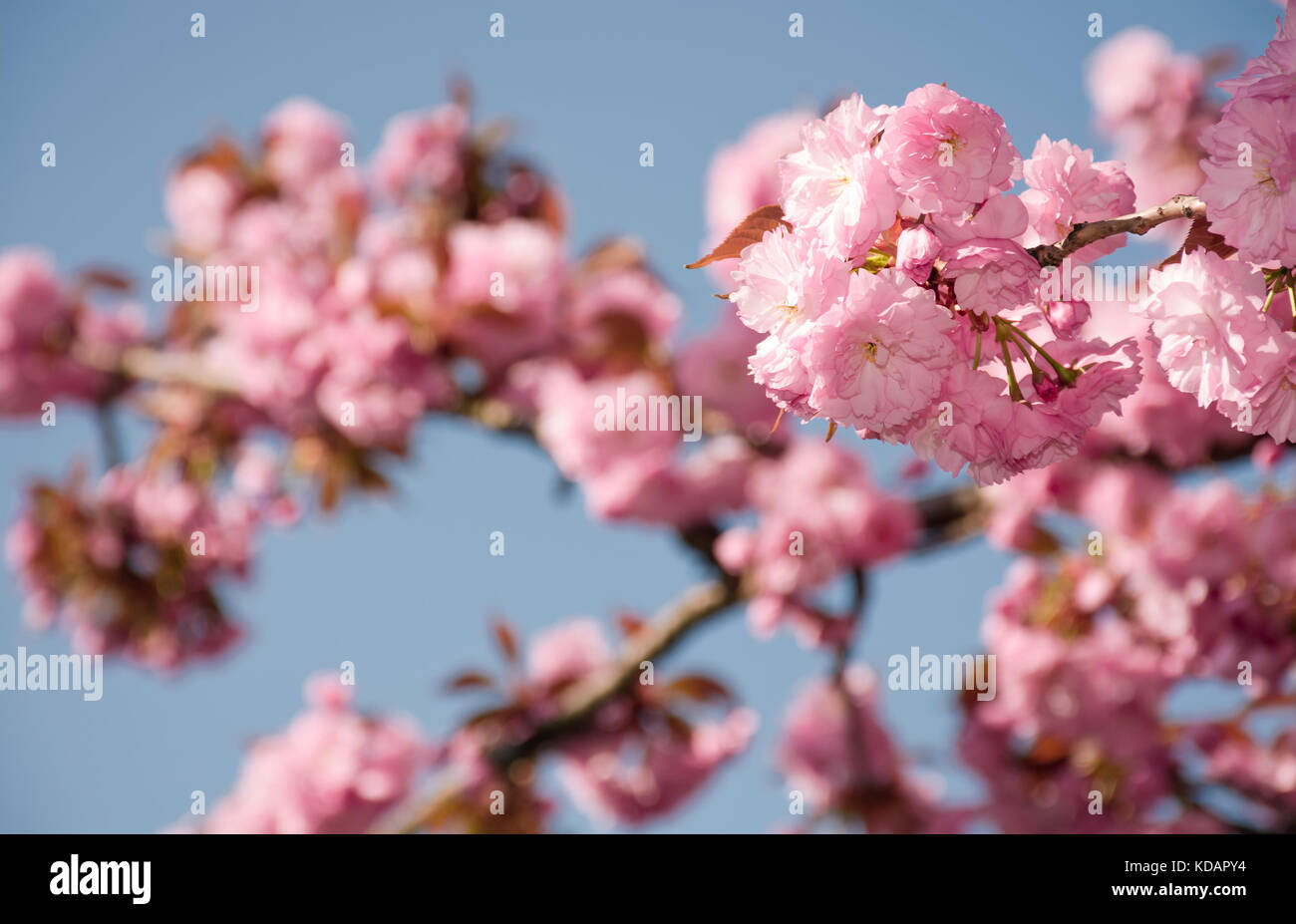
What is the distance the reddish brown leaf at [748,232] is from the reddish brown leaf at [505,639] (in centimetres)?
176

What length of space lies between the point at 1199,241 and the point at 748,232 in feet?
1.00

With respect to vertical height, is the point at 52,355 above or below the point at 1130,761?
above

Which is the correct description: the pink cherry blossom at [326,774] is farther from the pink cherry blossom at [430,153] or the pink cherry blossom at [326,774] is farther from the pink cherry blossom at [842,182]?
the pink cherry blossom at [842,182]

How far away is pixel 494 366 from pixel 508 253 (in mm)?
264

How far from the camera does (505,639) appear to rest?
89.8 inches

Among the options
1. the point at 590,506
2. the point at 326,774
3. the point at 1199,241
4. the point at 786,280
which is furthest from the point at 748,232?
the point at 326,774

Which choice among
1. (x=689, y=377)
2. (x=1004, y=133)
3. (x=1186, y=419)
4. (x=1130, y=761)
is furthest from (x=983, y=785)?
(x=1004, y=133)

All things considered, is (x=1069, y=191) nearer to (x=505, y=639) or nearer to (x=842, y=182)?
(x=842, y=182)

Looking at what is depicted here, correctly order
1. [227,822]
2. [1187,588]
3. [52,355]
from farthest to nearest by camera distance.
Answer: [52,355] → [227,822] → [1187,588]

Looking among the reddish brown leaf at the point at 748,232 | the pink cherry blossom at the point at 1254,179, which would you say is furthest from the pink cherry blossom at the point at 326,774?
the pink cherry blossom at the point at 1254,179

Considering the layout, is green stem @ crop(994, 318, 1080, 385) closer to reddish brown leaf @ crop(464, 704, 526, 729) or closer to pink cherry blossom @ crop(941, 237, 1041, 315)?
pink cherry blossom @ crop(941, 237, 1041, 315)

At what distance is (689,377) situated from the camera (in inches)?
82.1

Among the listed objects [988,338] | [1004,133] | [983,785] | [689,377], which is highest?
[689,377]

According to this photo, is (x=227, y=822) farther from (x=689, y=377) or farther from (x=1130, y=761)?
(x=1130, y=761)
